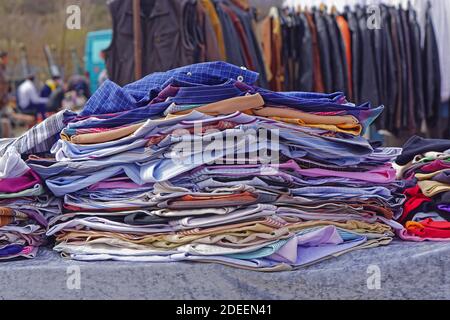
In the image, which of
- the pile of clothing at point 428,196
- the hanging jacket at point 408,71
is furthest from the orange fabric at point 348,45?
the pile of clothing at point 428,196

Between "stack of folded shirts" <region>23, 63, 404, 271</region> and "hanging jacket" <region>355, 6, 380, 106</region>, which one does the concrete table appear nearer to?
"stack of folded shirts" <region>23, 63, 404, 271</region>

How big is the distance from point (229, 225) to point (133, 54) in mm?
2365

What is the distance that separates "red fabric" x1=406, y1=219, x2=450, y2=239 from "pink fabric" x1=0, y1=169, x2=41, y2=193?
1.03 metres

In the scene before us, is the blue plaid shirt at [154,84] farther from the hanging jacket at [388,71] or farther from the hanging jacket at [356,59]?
the hanging jacket at [388,71]

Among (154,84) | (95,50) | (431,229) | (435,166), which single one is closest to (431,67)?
(435,166)

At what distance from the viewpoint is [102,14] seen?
18172 millimetres

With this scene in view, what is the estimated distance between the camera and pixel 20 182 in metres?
1.64

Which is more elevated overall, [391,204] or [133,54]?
[133,54]

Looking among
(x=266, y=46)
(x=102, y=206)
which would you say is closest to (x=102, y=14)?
(x=266, y=46)

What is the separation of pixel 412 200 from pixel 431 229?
140 millimetres

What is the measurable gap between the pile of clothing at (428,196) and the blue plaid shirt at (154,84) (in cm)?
56

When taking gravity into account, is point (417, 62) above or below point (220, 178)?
above

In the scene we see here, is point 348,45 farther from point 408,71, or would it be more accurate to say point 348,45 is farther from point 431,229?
point 431,229
